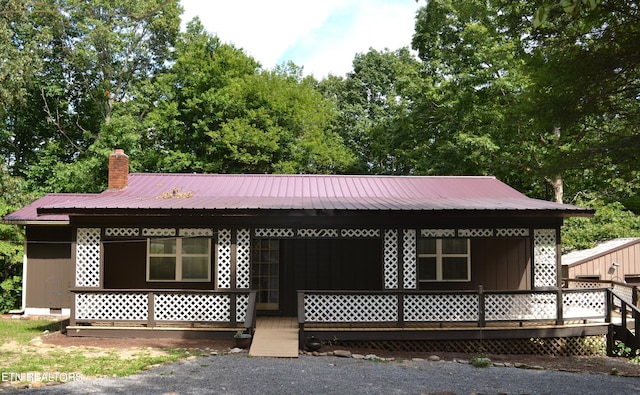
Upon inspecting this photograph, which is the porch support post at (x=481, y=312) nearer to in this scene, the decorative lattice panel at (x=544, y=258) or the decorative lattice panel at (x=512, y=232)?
the decorative lattice panel at (x=512, y=232)

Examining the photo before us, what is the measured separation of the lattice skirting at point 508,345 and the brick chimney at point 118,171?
820cm

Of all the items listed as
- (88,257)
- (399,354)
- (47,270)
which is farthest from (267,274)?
(47,270)

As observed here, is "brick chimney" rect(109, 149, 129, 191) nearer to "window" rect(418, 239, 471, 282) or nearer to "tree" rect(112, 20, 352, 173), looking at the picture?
"window" rect(418, 239, 471, 282)

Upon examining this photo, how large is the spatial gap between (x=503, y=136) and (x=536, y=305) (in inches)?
536

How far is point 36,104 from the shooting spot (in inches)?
1221

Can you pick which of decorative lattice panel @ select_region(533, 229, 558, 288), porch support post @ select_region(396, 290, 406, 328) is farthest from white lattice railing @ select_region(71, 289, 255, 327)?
decorative lattice panel @ select_region(533, 229, 558, 288)

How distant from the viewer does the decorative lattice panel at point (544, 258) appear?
14.1 meters

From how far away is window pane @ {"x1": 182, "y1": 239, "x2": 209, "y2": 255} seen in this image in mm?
15531

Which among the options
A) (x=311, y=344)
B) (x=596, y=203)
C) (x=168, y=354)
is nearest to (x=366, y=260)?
(x=311, y=344)

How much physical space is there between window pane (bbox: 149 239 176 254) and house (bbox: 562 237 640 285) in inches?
463

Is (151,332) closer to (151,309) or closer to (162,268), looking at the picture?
(151,309)

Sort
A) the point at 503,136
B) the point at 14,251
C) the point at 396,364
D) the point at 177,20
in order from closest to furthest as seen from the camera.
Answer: the point at 396,364 < the point at 14,251 < the point at 503,136 < the point at 177,20

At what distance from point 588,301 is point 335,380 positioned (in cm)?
756

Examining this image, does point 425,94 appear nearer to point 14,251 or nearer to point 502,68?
point 502,68
